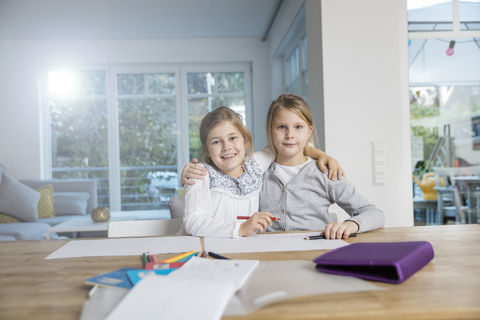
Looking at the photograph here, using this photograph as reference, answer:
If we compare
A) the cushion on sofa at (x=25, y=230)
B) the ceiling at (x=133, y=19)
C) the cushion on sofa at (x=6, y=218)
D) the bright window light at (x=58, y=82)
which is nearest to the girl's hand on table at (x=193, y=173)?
the cushion on sofa at (x=25, y=230)

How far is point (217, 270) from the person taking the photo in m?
0.60

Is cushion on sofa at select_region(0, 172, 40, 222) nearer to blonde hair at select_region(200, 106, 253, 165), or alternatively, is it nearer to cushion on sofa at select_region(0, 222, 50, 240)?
cushion on sofa at select_region(0, 222, 50, 240)

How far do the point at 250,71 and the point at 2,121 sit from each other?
11.6 ft

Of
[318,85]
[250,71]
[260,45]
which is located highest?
[260,45]

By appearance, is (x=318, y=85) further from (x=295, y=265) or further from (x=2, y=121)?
(x=2, y=121)

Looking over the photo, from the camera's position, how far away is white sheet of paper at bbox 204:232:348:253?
821 millimetres

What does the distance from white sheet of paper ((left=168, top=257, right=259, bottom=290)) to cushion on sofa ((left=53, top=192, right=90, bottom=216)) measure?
4.02 m

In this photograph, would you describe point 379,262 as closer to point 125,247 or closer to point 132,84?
point 125,247

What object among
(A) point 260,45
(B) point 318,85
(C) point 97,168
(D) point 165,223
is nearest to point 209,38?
(A) point 260,45

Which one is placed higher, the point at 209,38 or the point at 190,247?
the point at 209,38

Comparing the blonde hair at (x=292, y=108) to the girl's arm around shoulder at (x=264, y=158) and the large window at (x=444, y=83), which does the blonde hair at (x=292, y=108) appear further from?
the large window at (x=444, y=83)

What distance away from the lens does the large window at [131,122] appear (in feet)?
16.9

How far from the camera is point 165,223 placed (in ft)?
4.35

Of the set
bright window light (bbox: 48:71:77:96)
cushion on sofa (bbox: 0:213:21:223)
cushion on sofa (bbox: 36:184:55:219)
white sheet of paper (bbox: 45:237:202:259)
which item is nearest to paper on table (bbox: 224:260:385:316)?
white sheet of paper (bbox: 45:237:202:259)
